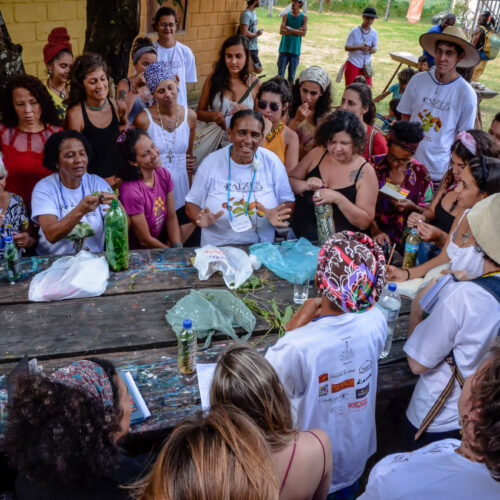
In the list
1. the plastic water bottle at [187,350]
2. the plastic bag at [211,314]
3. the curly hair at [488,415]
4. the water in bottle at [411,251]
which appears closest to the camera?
the curly hair at [488,415]

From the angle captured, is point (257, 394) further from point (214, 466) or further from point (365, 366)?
point (365, 366)

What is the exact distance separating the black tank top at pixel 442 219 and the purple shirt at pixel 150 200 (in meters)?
2.01

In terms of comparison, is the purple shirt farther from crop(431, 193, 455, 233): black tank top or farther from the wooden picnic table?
crop(431, 193, 455, 233): black tank top

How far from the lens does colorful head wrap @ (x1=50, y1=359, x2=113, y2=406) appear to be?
5.09ft

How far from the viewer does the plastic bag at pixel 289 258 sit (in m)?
2.92

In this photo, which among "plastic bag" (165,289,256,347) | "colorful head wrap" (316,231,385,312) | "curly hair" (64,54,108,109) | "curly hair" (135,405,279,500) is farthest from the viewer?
"curly hair" (64,54,108,109)

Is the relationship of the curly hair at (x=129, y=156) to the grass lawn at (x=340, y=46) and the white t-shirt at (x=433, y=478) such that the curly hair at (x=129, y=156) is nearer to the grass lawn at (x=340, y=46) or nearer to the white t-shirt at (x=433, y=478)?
the white t-shirt at (x=433, y=478)

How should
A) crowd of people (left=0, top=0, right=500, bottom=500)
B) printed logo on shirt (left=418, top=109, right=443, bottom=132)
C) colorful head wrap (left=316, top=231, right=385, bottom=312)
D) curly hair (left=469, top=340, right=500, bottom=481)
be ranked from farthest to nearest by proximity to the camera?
printed logo on shirt (left=418, top=109, right=443, bottom=132) < colorful head wrap (left=316, top=231, right=385, bottom=312) < crowd of people (left=0, top=0, right=500, bottom=500) < curly hair (left=469, top=340, right=500, bottom=481)

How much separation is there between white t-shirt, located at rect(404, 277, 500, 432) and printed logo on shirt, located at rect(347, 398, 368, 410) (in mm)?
311

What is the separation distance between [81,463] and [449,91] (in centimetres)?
465

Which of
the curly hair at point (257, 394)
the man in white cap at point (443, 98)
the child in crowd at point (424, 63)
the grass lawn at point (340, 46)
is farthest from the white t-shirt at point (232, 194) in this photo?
the grass lawn at point (340, 46)

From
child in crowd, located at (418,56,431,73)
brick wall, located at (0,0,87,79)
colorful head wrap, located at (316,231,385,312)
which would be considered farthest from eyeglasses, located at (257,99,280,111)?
child in crowd, located at (418,56,431,73)

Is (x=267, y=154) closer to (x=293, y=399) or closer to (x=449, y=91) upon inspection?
(x=293, y=399)

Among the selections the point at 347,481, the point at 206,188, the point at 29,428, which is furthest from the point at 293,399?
the point at 206,188
